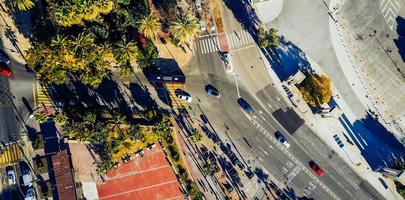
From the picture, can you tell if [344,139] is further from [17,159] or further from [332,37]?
[17,159]

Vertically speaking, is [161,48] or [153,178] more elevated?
[161,48]

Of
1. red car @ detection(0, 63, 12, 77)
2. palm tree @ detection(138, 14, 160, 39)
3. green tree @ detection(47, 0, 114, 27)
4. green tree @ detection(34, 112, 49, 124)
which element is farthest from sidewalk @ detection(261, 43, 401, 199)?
red car @ detection(0, 63, 12, 77)

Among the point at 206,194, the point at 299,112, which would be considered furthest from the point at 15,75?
the point at 299,112

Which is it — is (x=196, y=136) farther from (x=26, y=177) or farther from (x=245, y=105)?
(x=26, y=177)

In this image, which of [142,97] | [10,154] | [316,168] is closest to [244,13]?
[142,97]

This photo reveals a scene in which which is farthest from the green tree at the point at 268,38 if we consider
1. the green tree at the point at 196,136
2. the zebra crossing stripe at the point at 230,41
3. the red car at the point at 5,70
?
the red car at the point at 5,70

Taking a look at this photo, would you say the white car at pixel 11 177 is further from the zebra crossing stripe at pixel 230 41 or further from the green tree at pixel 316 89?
the green tree at pixel 316 89
